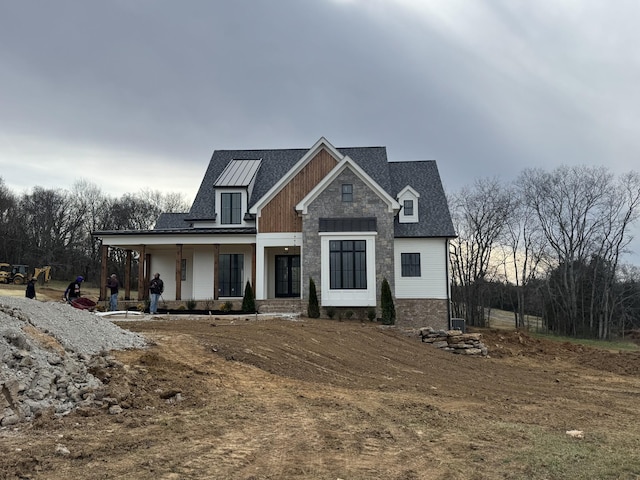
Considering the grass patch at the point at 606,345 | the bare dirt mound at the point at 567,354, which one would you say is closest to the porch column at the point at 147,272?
the bare dirt mound at the point at 567,354

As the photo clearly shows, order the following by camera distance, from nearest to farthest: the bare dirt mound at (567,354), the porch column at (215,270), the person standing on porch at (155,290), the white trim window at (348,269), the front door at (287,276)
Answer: the bare dirt mound at (567,354), the person standing on porch at (155,290), the white trim window at (348,269), the porch column at (215,270), the front door at (287,276)

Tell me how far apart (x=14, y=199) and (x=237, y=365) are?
59200 mm

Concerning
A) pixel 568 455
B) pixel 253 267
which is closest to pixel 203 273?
pixel 253 267

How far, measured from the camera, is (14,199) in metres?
60.2

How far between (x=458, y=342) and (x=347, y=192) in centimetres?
823

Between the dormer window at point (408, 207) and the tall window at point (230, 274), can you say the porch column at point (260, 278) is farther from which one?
the dormer window at point (408, 207)

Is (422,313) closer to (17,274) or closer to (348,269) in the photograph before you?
(348,269)

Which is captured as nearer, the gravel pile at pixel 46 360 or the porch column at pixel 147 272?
the gravel pile at pixel 46 360

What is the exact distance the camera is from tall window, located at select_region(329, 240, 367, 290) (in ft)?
76.4

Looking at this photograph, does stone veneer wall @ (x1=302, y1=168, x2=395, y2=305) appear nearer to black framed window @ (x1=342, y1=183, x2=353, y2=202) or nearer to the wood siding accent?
black framed window @ (x1=342, y1=183, x2=353, y2=202)

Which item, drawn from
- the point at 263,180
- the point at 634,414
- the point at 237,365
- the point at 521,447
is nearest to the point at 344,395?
the point at 237,365

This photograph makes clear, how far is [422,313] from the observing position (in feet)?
82.8

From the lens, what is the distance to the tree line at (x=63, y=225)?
189ft

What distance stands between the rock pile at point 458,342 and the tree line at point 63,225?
141ft
